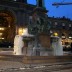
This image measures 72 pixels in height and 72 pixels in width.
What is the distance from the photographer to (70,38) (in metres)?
119

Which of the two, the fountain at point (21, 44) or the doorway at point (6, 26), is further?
the doorway at point (6, 26)

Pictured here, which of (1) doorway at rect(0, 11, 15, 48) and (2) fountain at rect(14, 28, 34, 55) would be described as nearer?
(2) fountain at rect(14, 28, 34, 55)

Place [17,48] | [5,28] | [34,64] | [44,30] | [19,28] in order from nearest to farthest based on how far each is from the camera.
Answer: [34,64] → [44,30] → [17,48] → [19,28] → [5,28]

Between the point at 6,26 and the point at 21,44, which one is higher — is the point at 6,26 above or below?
above

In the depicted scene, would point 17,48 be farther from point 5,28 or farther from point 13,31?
Result: point 5,28

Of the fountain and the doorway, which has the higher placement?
the doorway

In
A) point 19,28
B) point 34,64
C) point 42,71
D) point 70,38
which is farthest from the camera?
point 70,38

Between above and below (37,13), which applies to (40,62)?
below

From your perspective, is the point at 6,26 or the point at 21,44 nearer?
the point at 21,44

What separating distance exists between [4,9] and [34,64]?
220ft

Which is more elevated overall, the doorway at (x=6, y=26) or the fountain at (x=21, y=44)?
the doorway at (x=6, y=26)

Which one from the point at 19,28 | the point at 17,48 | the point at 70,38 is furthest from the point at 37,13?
the point at 70,38

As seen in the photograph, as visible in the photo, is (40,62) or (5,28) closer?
(40,62)

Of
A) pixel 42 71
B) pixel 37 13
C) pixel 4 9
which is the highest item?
pixel 4 9
